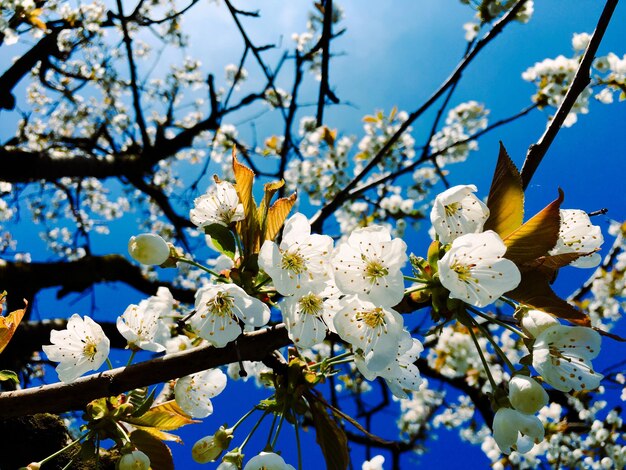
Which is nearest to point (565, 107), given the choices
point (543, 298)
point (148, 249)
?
point (543, 298)

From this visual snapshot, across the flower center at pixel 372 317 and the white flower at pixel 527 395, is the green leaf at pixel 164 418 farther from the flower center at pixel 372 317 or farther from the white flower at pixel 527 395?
the white flower at pixel 527 395

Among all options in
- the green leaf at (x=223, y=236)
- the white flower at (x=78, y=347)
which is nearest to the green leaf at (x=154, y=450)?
the white flower at (x=78, y=347)

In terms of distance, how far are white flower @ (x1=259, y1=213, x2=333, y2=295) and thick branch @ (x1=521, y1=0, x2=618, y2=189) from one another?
16.4 inches

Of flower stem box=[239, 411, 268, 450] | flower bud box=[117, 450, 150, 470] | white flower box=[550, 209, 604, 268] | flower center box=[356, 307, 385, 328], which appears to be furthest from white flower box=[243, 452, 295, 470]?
white flower box=[550, 209, 604, 268]

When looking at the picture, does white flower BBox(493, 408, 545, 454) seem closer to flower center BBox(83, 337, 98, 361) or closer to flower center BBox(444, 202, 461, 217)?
flower center BBox(444, 202, 461, 217)

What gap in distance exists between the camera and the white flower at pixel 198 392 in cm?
103

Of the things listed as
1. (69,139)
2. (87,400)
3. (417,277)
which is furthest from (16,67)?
(417,277)

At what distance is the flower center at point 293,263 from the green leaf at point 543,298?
0.36 meters

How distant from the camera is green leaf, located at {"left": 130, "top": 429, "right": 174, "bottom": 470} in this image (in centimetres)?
98

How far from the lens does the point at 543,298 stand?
74 cm

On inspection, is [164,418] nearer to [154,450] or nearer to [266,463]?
[154,450]

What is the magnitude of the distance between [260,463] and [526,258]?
0.60 meters

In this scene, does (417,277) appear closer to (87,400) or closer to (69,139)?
(87,400)

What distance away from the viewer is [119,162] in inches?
167
